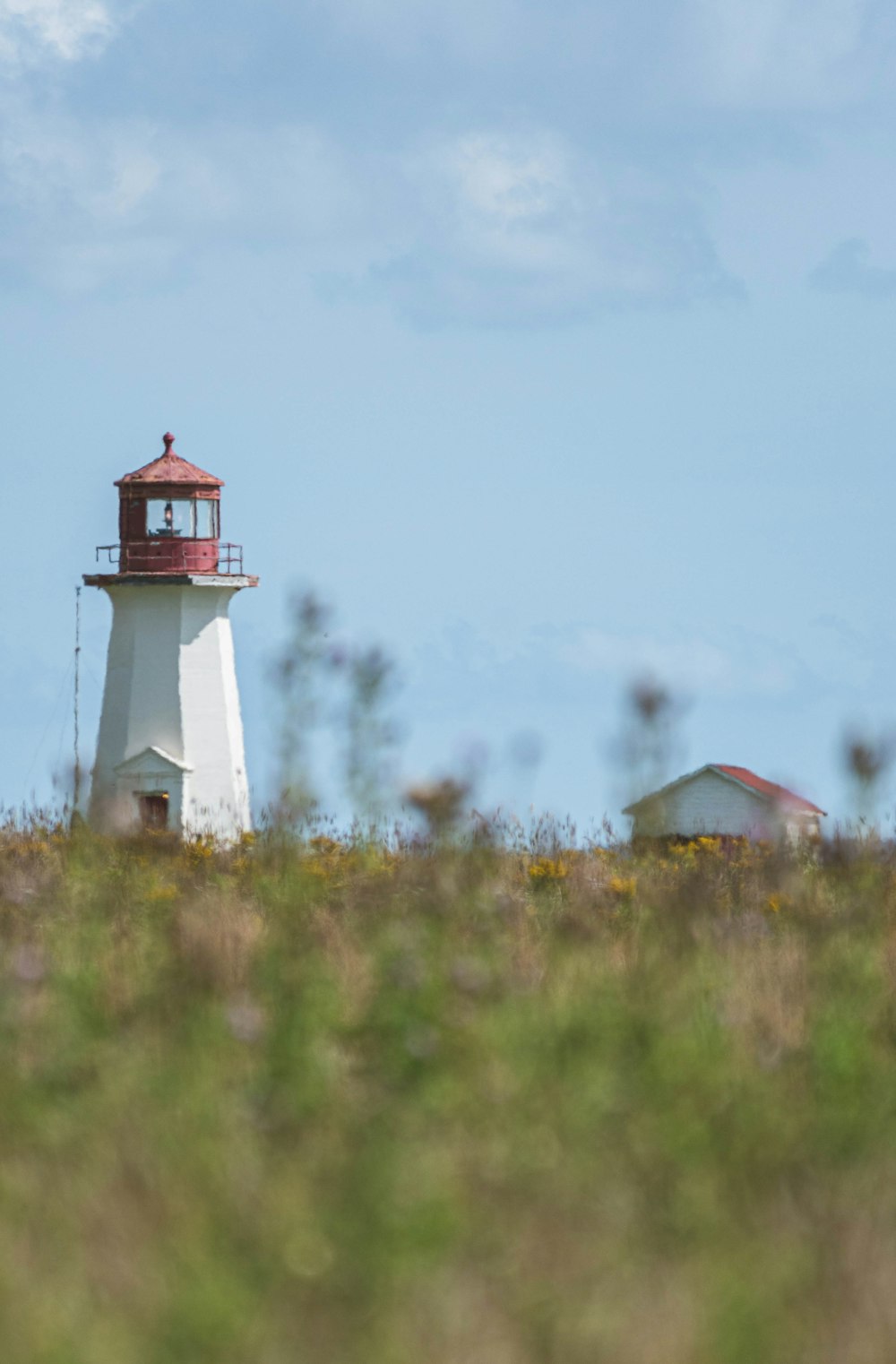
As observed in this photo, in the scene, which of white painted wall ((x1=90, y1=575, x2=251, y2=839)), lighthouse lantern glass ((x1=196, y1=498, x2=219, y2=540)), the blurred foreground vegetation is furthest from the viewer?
lighthouse lantern glass ((x1=196, y1=498, x2=219, y2=540))

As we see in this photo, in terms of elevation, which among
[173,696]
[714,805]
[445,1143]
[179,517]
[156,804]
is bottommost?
[445,1143]

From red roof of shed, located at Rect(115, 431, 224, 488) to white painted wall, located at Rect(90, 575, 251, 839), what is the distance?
1521 mm

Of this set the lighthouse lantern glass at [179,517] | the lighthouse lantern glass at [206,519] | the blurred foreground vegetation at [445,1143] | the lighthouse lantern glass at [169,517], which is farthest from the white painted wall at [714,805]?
the blurred foreground vegetation at [445,1143]

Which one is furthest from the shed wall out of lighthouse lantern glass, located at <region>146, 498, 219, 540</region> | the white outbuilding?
lighthouse lantern glass, located at <region>146, 498, 219, 540</region>

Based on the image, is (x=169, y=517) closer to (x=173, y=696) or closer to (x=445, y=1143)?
(x=173, y=696)

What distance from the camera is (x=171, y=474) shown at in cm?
2717

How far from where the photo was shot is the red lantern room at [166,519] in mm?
27109

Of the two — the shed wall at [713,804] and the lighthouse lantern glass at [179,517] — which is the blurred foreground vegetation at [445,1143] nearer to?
the shed wall at [713,804]

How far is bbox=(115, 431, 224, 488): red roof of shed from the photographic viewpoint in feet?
88.8

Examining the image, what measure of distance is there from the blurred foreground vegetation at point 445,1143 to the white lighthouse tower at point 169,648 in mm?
18206

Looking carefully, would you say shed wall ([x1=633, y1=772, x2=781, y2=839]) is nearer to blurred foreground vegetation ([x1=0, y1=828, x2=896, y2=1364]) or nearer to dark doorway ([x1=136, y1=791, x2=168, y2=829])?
dark doorway ([x1=136, y1=791, x2=168, y2=829])

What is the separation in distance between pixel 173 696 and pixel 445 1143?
22703 mm

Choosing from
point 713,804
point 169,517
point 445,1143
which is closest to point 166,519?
point 169,517

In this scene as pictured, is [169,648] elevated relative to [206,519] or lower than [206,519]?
lower
